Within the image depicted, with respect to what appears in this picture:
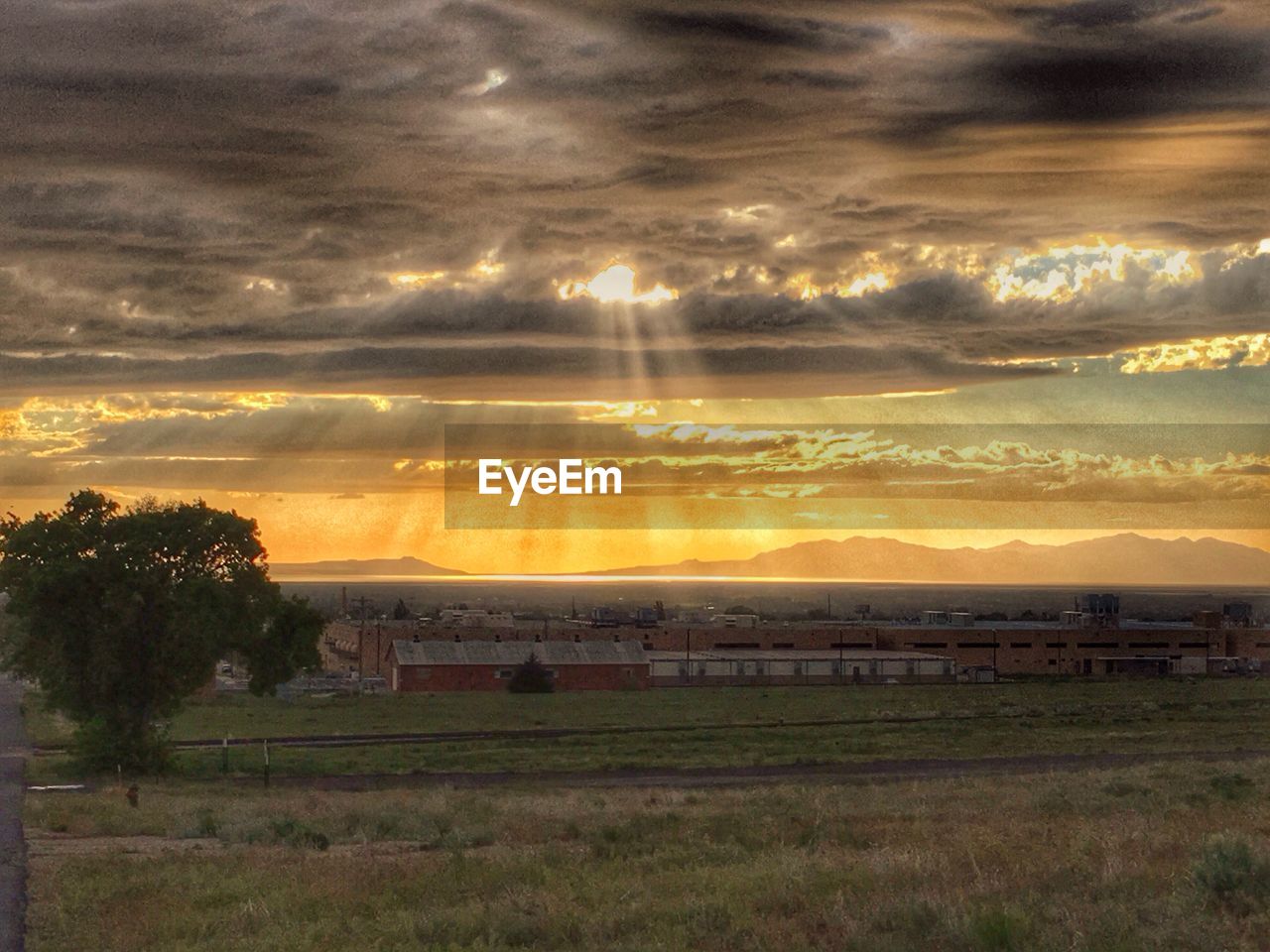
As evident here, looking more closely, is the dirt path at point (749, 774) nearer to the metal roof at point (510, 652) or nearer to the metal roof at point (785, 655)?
the metal roof at point (510, 652)

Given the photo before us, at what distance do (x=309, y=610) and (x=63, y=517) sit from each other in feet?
26.3

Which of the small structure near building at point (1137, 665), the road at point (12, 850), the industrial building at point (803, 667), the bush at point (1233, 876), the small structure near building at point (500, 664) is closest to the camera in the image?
the bush at point (1233, 876)

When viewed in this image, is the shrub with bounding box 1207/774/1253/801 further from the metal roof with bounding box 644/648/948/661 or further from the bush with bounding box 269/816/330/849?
the metal roof with bounding box 644/648/948/661

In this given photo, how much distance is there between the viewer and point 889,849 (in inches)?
803

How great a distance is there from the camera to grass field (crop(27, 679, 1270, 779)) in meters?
54.7

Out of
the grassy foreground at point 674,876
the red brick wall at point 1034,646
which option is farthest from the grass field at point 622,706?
the grassy foreground at point 674,876

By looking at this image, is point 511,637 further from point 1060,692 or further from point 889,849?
point 889,849

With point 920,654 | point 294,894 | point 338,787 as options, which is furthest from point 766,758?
point 920,654

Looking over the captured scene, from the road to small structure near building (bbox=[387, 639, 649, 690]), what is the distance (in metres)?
45.4

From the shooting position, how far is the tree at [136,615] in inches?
1795

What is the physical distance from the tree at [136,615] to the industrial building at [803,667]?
231 feet

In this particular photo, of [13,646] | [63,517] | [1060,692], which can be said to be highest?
[63,517]

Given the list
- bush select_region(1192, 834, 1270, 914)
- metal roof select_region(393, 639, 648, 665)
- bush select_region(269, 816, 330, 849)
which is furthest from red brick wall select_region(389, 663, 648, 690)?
bush select_region(1192, 834, 1270, 914)

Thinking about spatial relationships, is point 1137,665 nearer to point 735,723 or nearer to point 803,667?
point 803,667
